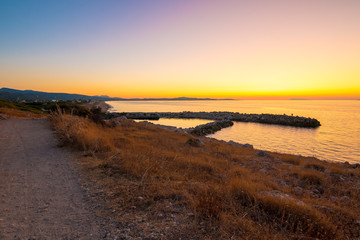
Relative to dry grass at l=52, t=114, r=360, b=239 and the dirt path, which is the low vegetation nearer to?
the dirt path

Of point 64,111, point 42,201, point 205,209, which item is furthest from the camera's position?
point 64,111

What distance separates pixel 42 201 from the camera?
4367 mm

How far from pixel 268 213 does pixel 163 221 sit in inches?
92.2

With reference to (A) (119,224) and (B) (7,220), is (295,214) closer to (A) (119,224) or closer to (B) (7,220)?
(A) (119,224)

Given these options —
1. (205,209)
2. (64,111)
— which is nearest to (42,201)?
(205,209)

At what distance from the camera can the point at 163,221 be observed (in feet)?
12.2

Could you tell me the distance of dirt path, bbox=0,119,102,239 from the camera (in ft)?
10.9

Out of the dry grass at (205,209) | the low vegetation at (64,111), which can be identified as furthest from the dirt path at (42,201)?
the low vegetation at (64,111)

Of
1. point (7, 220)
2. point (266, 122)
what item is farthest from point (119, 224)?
point (266, 122)

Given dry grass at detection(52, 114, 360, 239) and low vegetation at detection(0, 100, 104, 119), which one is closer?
dry grass at detection(52, 114, 360, 239)

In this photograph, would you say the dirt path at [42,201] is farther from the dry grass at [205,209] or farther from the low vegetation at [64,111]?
the low vegetation at [64,111]

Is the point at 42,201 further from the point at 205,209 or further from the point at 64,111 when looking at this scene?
the point at 64,111

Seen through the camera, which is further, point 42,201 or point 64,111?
point 64,111

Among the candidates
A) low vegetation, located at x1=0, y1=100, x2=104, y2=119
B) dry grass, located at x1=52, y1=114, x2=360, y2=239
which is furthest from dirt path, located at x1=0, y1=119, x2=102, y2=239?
low vegetation, located at x1=0, y1=100, x2=104, y2=119
